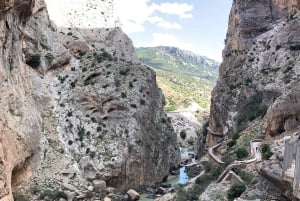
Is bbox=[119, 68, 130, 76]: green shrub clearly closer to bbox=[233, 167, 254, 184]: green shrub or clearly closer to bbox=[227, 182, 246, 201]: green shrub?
bbox=[233, 167, 254, 184]: green shrub

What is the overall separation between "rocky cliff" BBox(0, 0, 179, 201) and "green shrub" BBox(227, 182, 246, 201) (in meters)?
16.8

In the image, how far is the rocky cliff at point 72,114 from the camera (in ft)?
135

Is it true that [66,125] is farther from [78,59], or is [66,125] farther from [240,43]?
[240,43]

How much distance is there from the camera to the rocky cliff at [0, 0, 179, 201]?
41281 millimetres

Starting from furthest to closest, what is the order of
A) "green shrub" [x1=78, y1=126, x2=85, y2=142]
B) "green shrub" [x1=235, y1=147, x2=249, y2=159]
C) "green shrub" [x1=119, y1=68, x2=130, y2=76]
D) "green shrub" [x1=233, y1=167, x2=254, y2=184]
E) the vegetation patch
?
"green shrub" [x1=119, y1=68, x2=130, y2=76]
the vegetation patch
"green shrub" [x1=78, y1=126, x2=85, y2=142]
"green shrub" [x1=235, y1=147, x2=249, y2=159]
"green shrub" [x1=233, y1=167, x2=254, y2=184]

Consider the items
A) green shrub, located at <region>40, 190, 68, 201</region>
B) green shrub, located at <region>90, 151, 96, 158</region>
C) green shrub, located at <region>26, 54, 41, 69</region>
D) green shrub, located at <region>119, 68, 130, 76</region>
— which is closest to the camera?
green shrub, located at <region>40, 190, 68, 201</region>

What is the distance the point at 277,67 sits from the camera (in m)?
64.2

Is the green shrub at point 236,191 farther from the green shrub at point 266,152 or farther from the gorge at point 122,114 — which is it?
the green shrub at point 266,152

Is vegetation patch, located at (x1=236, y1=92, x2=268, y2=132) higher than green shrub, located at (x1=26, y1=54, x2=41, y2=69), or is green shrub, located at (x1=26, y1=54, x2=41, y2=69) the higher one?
green shrub, located at (x1=26, y1=54, x2=41, y2=69)

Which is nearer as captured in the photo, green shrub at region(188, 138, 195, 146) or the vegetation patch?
the vegetation patch

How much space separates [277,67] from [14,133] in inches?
1597

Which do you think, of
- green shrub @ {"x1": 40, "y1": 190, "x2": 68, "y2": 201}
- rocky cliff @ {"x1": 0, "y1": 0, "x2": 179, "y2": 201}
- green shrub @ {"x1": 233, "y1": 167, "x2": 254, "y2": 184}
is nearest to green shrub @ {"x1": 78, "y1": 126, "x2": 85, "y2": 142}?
rocky cliff @ {"x1": 0, "y1": 0, "x2": 179, "y2": 201}

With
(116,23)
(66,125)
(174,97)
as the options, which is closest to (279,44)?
(116,23)

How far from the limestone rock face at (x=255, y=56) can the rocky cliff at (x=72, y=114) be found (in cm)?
1147
